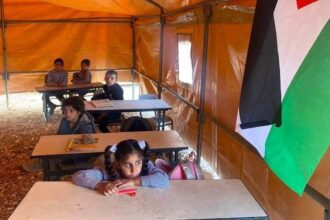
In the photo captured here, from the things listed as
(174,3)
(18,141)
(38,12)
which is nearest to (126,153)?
(174,3)

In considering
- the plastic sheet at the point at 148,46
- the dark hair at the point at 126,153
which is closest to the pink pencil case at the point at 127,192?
the dark hair at the point at 126,153

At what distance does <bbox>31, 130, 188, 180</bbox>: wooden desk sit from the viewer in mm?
2746

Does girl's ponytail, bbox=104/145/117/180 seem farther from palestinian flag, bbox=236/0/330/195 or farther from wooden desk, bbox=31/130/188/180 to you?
palestinian flag, bbox=236/0/330/195

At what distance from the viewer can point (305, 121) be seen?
1488 mm

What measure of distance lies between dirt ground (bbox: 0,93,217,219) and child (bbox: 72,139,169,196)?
4.72 feet

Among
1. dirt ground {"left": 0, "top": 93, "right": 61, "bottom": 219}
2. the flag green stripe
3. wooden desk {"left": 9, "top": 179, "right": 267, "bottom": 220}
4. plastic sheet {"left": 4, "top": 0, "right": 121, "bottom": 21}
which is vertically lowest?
dirt ground {"left": 0, "top": 93, "right": 61, "bottom": 219}

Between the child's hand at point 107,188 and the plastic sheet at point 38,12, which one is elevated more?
the plastic sheet at point 38,12

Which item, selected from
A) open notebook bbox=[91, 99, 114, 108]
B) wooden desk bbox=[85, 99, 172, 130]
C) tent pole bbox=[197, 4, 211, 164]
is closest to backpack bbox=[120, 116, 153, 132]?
tent pole bbox=[197, 4, 211, 164]

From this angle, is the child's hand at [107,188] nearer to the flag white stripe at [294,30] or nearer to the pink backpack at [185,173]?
the pink backpack at [185,173]

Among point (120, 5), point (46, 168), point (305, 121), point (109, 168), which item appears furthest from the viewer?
point (120, 5)

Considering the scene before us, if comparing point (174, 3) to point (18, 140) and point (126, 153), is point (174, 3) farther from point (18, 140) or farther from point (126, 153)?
point (126, 153)

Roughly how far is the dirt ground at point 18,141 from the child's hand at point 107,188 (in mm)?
1545

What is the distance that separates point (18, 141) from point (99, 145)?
2.69m

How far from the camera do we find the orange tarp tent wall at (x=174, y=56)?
2.80 m
